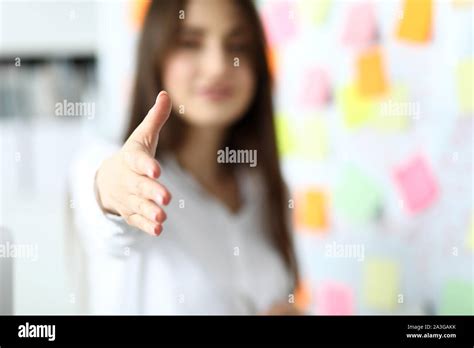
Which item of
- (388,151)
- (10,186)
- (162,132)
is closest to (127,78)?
(162,132)

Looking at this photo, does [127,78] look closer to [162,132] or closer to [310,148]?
[162,132]

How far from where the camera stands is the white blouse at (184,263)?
987 mm

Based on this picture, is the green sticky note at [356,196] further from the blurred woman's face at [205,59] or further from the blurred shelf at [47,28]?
the blurred shelf at [47,28]

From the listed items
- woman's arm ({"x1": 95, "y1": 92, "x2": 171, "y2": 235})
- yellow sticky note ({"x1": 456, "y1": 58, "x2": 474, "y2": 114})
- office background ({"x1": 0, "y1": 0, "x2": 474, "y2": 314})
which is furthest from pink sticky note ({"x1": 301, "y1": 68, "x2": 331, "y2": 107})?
woman's arm ({"x1": 95, "y1": 92, "x2": 171, "y2": 235})

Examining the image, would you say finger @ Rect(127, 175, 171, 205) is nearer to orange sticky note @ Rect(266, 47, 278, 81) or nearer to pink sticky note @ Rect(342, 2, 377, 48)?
orange sticky note @ Rect(266, 47, 278, 81)

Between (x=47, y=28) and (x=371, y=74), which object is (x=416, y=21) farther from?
(x=47, y=28)

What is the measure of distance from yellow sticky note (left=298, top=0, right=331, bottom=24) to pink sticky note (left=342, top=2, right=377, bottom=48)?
5 centimetres

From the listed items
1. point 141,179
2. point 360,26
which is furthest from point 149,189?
point 360,26

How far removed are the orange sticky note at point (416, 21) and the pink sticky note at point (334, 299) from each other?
51 cm

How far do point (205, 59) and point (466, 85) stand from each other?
0.51m

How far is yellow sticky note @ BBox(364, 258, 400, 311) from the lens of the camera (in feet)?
3.89

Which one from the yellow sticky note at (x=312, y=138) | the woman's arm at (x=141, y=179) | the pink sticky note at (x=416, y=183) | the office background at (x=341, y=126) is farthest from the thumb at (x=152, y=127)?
the pink sticky note at (x=416, y=183)

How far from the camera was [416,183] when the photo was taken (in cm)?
118

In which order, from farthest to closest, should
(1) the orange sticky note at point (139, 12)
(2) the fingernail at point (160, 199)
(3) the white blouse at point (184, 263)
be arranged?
(1) the orange sticky note at point (139, 12) < (3) the white blouse at point (184, 263) < (2) the fingernail at point (160, 199)
